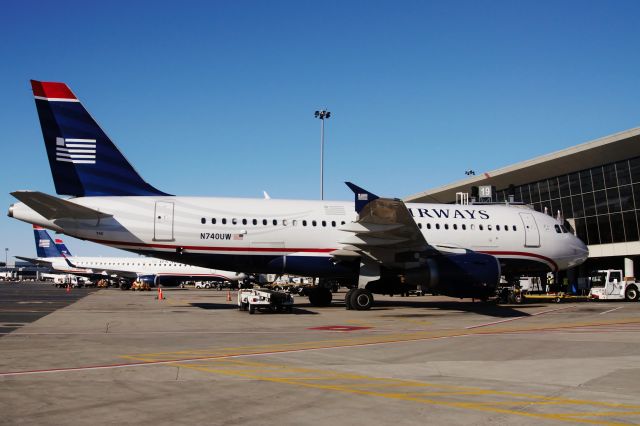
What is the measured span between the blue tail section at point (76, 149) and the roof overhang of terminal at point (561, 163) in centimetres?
3362

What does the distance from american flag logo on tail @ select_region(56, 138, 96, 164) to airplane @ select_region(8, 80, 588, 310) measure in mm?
37

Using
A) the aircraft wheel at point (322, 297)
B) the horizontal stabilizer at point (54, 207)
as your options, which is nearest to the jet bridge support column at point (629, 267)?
the aircraft wheel at point (322, 297)

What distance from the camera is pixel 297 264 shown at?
23547mm

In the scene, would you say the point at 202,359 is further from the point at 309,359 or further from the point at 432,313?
the point at 432,313

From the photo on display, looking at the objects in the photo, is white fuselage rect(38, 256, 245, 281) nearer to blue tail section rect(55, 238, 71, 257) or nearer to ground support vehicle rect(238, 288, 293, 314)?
blue tail section rect(55, 238, 71, 257)

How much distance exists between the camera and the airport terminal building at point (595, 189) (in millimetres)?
42219

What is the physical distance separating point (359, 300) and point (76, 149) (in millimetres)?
12833

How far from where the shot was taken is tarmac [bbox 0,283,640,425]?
612 cm

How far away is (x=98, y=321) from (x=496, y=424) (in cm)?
1533

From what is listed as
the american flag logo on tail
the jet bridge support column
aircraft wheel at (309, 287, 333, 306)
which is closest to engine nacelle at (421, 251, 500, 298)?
aircraft wheel at (309, 287, 333, 306)

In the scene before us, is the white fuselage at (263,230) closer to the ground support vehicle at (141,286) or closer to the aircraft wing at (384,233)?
the aircraft wing at (384,233)

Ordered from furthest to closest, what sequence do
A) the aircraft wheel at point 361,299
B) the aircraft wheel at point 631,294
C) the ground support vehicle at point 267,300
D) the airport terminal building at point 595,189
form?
the airport terminal building at point 595,189 → the aircraft wheel at point 631,294 → the aircraft wheel at point 361,299 → the ground support vehicle at point 267,300

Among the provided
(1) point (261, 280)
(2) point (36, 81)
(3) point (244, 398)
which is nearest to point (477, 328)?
(3) point (244, 398)

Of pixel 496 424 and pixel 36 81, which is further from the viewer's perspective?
pixel 36 81
